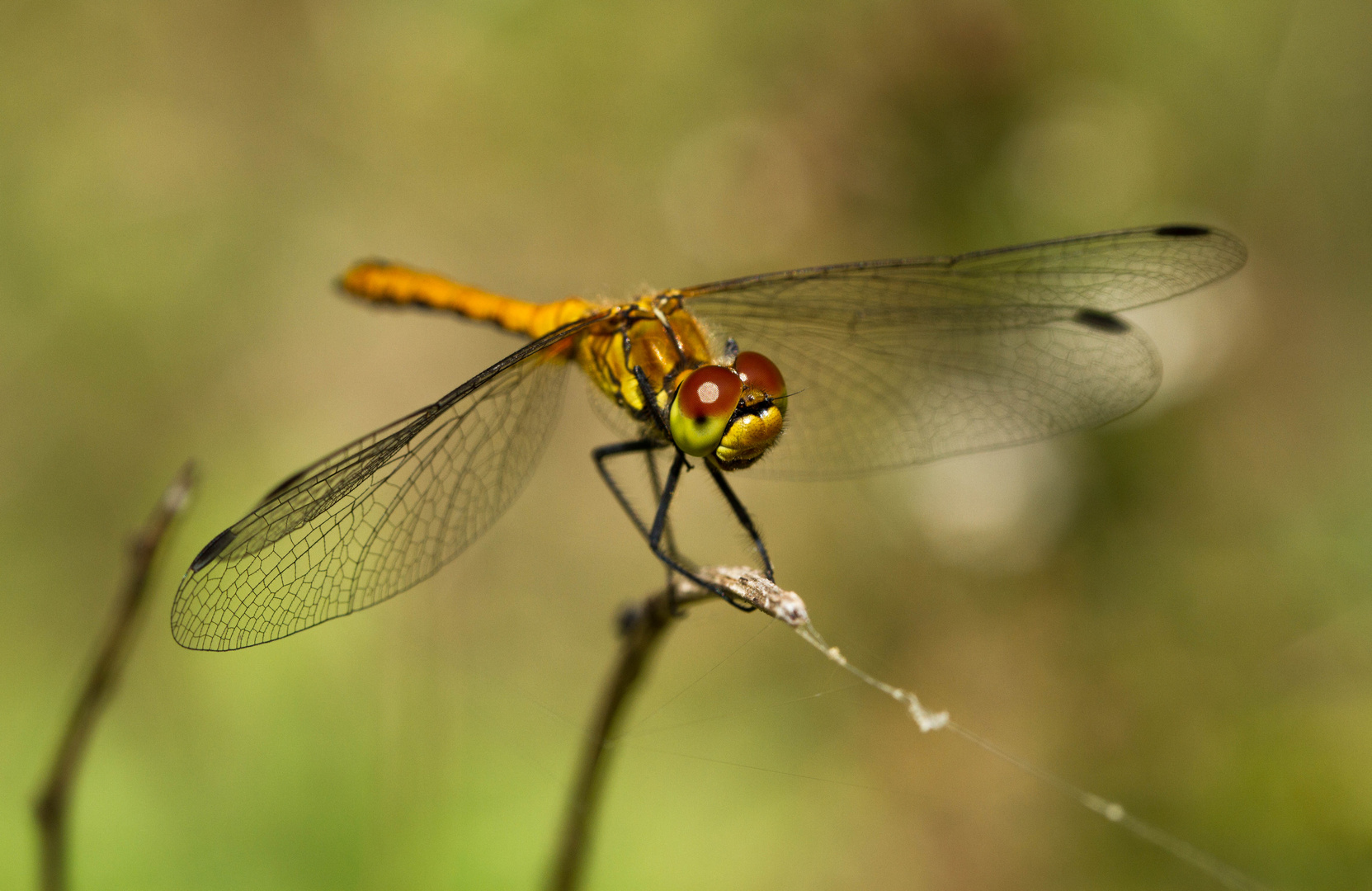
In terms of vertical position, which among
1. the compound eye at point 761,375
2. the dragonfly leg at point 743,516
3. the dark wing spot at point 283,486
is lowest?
the dark wing spot at point 283,486

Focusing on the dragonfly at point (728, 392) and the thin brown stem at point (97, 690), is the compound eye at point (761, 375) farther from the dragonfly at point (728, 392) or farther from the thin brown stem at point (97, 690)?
the thin brown stem at point (97, 690)

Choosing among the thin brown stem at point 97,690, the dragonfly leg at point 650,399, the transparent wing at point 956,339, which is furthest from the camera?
the transparent wing at point 956,339

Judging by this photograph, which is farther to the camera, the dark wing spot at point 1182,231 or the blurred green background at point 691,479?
the blurred green background at point 691,479

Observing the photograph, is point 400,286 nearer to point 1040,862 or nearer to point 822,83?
point 822,83

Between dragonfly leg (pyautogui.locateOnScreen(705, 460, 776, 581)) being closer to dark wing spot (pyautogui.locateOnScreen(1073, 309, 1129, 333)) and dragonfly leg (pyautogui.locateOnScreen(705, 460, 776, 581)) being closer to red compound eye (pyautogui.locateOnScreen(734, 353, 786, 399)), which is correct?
red compound eye (pyautogui.locateOnScreen(734, 353, 786, 399))

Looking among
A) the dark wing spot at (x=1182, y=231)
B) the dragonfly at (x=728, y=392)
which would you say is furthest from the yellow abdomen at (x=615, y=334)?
the dark wing spot at (x=1182, y=231)

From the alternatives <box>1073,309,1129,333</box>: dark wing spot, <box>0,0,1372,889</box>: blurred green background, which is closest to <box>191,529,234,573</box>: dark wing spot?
<box>0,0,1372,889</box>: blurred green background

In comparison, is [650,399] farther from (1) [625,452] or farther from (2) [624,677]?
(2) [624,677]
